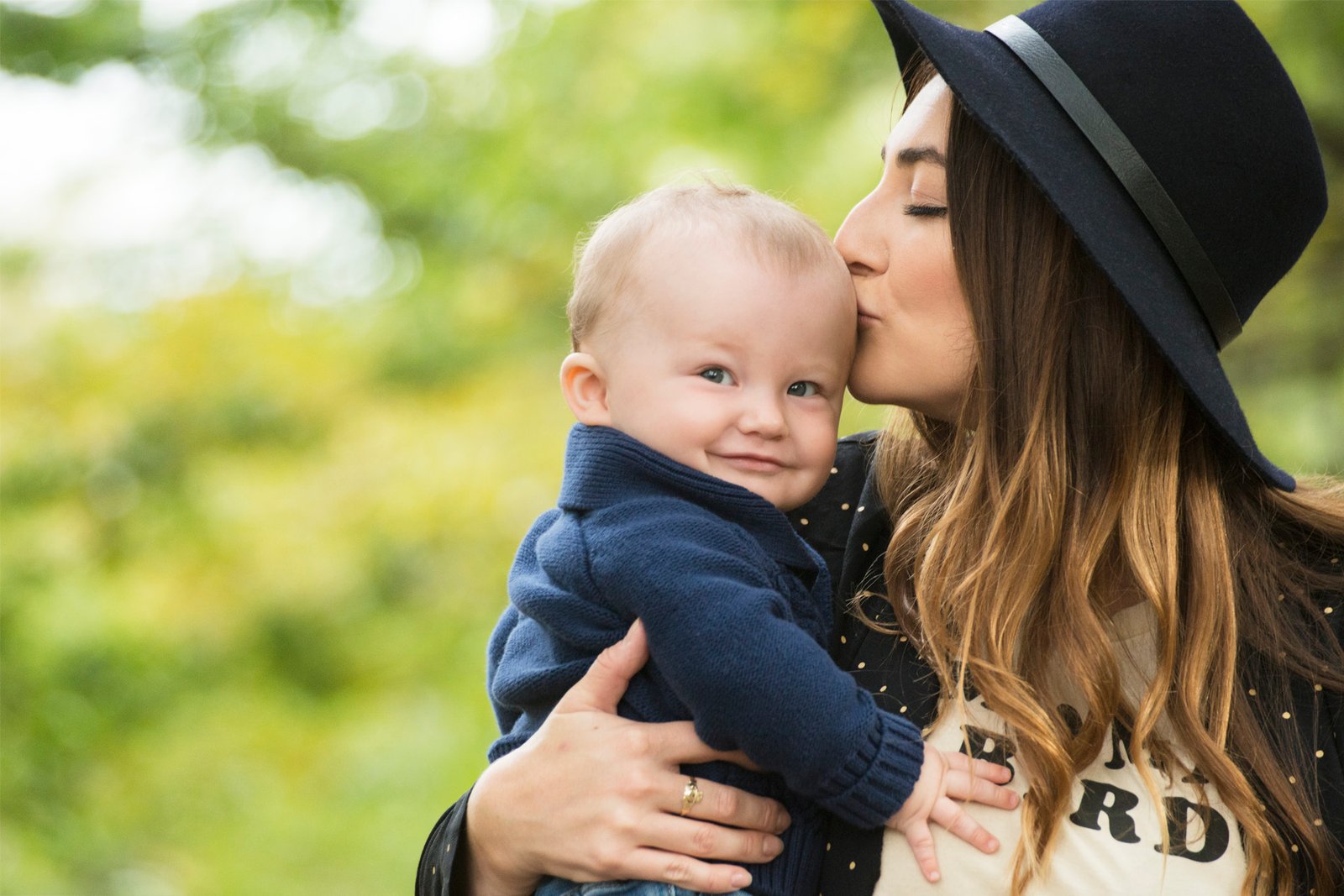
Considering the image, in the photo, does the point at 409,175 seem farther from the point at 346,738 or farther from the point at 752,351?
the point at 752,351

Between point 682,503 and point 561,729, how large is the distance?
31cm

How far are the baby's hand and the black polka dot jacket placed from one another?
0.05 m

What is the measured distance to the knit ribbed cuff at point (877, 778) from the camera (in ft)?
4.62

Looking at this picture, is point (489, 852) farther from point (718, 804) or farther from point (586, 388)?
point (586, 388)

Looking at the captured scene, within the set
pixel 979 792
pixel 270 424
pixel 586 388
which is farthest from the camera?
pixel 270 424

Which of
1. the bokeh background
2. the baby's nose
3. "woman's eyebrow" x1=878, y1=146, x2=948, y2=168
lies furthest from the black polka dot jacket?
the bokeh background

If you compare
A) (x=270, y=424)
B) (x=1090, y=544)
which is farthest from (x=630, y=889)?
(x=270, y=424)

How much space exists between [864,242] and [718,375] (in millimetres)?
293

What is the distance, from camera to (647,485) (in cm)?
153

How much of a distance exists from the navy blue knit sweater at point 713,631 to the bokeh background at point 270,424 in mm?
3552

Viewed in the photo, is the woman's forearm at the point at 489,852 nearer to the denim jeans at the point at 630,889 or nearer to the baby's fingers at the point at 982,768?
the denim jeans at the point at 630,889

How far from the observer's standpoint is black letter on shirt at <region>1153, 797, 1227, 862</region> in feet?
4.77

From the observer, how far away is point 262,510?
5562mm

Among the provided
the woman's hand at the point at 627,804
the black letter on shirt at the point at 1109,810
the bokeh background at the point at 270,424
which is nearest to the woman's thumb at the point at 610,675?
the woman's hand at the point at 627,804
